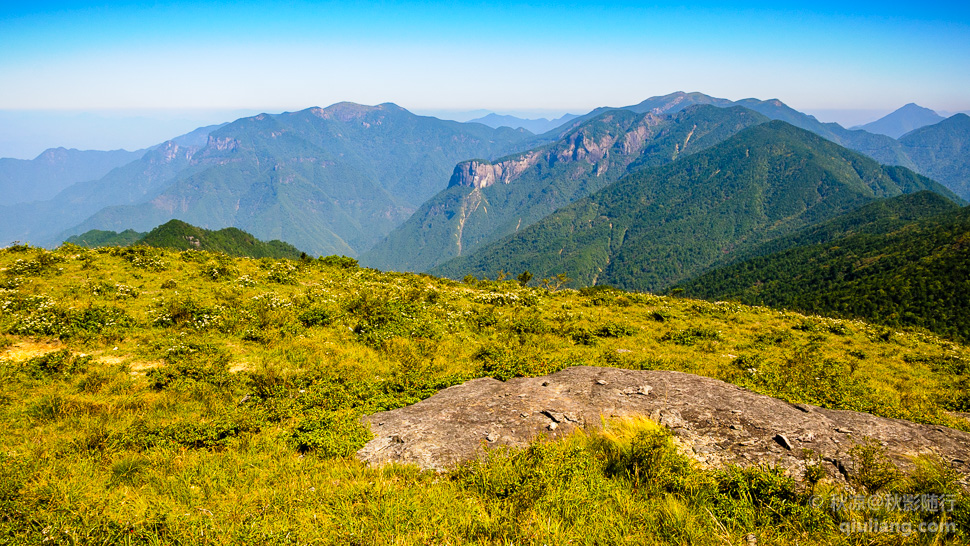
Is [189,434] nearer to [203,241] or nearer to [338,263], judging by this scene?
[338,263]

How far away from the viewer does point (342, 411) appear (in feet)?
30.7

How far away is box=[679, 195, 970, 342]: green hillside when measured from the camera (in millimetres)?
86438

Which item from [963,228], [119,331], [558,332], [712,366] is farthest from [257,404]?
[963,228]

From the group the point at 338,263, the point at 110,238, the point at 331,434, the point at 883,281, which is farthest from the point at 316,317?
the point at 110,238

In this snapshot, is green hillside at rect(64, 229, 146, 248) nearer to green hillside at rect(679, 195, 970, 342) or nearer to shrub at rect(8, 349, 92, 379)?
shrub at rect(8, 349, 92, 379)

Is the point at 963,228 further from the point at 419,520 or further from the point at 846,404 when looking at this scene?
the point at 419,520

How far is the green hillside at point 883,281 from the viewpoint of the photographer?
8644 centimetres

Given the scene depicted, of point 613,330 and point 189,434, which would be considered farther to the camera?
point 613,330

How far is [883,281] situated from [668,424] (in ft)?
460

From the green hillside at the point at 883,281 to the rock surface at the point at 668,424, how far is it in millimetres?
40280

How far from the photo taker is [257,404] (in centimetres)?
978

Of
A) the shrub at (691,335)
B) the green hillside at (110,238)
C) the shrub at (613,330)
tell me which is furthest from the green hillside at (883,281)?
the green hillside at (110,238)

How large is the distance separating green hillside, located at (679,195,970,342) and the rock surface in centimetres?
4028

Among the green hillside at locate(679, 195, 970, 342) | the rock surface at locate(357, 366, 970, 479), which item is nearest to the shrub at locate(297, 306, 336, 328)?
the rock surface at locate(357, 366, 970, 479)
